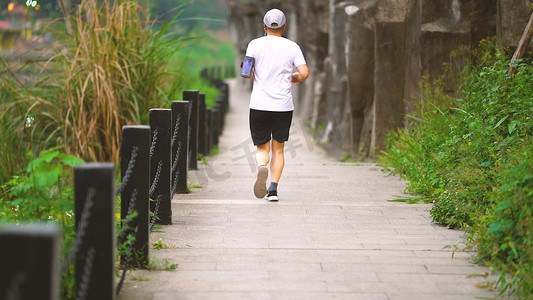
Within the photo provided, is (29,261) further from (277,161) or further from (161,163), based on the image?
(277,161)

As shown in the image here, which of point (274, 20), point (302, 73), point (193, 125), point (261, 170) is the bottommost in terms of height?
point (261, 170)

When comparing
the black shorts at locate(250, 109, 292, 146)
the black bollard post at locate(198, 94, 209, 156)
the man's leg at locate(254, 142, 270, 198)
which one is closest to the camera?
the man's leg at locate(254, 142, 270, 198)

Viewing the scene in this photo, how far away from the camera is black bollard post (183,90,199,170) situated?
955 centimetres

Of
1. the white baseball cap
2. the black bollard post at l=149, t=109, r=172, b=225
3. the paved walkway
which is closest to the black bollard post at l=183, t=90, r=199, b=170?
the paved walkway

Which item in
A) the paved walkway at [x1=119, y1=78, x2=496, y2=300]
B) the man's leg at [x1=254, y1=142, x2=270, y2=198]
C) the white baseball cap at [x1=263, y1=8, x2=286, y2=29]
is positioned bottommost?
the paved walkway at [x1=119, y1=78, x2=496, y2=300]

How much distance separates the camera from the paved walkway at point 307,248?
16.0ft

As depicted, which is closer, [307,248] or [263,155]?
[307,248]

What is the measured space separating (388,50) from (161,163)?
617 centimetres

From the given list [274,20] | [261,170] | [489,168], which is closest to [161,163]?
[261,170]

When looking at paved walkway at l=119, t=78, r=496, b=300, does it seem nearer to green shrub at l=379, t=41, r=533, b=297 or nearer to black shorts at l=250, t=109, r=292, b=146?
green shrub at l=379, t=41, r=533, b=297

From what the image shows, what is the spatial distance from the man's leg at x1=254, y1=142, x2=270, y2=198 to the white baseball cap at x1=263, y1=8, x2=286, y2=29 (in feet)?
3.30

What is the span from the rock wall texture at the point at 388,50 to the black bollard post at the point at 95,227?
4.96m

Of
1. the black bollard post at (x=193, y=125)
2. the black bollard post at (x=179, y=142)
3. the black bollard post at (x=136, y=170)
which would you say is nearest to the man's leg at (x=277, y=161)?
the black bollard post at (x=179, y=142)

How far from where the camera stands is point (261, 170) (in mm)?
7750
